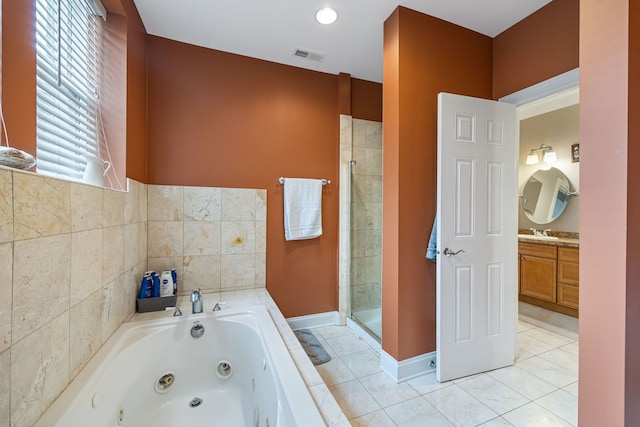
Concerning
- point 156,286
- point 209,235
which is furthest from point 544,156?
point 156,286

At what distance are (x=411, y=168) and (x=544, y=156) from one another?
9.72 ft

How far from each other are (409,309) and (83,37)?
2489mm

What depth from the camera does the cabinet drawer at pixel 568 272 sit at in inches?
107

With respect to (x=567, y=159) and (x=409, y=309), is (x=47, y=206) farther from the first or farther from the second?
(x=567, y=159)

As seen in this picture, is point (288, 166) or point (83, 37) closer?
point (83, 37)

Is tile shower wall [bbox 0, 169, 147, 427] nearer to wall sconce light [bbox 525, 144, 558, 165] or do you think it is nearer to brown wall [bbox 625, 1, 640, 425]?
brown wall [bbox 625, 1, 640, 425]

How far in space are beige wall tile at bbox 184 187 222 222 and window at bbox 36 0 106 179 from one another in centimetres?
72

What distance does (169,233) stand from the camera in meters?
2.14

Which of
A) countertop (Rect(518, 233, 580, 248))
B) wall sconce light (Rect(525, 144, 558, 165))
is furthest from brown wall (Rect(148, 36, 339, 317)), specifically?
wall sconce light (Rect(525, 144, 558, 165))

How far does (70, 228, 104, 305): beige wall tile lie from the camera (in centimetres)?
105

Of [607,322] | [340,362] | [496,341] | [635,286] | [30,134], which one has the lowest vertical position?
[340,362]

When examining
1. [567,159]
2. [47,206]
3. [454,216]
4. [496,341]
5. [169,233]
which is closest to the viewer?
[47,206]

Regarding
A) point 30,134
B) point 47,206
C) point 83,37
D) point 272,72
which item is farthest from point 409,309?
point 83,37

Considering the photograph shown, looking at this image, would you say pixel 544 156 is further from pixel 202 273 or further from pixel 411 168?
pixel 202 273
